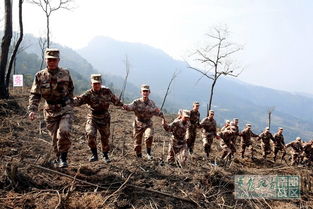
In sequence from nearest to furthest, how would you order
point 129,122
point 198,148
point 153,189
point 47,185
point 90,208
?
point 90,208
point 47,185
point 153,189
point 198,148
point 129,122

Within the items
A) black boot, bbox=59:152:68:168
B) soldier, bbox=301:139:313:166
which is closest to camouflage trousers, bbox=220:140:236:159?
soldier, bbox=301:139:313:166

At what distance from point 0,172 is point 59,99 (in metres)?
1.45

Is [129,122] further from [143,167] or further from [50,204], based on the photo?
[50,204]

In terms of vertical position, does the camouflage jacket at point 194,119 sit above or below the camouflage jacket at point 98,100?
below

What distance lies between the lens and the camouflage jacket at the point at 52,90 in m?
5.48

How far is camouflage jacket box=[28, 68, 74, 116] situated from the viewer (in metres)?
5.48

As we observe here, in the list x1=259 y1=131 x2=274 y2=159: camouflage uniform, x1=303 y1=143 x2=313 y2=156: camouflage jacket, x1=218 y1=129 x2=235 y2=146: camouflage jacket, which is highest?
x1=218 y1=129 x2=235 y2=146: camouflage jacket

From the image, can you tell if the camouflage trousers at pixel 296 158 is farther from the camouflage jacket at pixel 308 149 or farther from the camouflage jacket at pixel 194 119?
the camouflage jacket at pixel 194 119

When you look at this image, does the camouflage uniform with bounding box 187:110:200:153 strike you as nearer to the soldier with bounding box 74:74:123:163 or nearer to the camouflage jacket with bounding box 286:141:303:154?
the soldier with bounding box 74:74:123:163

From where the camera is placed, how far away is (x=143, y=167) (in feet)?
20.7

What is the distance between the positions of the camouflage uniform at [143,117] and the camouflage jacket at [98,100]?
104 centimetres

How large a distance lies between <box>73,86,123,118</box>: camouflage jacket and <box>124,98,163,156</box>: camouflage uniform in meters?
1.04

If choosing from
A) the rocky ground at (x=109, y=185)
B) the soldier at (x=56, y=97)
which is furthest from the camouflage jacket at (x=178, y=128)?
the soldier at (x=56, y=97)

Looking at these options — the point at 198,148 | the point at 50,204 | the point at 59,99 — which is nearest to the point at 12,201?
Result: the point at 50,204
